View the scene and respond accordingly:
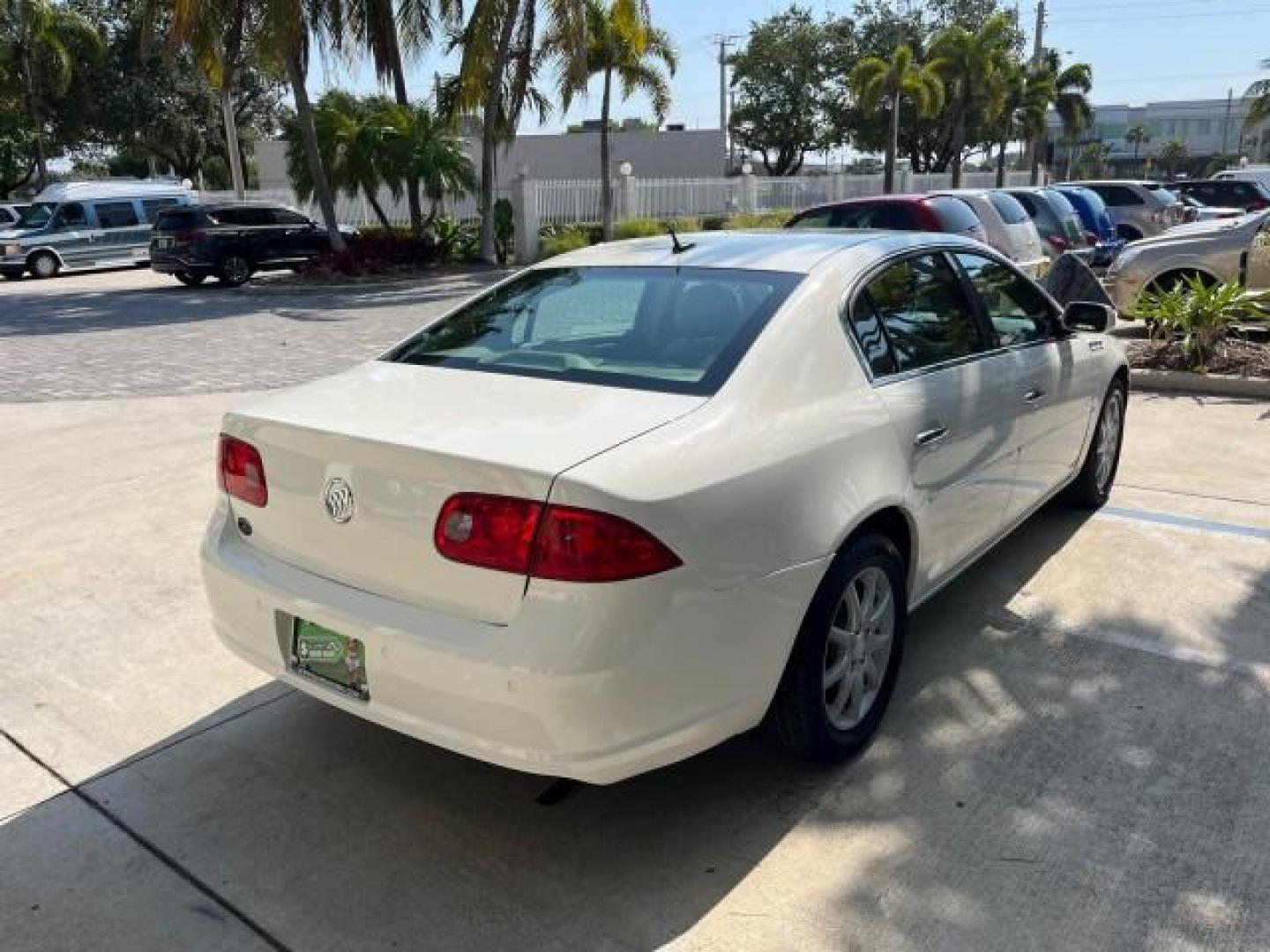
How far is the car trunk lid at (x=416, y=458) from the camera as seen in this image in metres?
2.59

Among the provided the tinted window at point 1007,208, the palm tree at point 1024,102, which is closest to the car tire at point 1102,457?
the tinted window at point 1007,208

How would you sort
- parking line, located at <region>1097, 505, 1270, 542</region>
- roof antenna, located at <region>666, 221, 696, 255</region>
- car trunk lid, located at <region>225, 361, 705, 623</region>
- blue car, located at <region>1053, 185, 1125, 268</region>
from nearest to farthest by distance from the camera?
1. car trunk lid, located at <region>225, 361, 705, 623</region>
2. roof antenna, located at <region>666, 221, 696, 255</region>
3. parking line, located at <region>1097, 505, 1270, 542</region>
4. blue car, located at <region>1053, 185, 1125, 268</region>

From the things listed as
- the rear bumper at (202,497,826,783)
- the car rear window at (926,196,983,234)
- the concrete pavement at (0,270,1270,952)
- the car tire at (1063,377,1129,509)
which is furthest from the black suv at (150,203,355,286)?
the rear bumper at (202,497,826,783)

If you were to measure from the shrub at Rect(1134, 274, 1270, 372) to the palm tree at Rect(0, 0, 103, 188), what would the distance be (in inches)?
1281

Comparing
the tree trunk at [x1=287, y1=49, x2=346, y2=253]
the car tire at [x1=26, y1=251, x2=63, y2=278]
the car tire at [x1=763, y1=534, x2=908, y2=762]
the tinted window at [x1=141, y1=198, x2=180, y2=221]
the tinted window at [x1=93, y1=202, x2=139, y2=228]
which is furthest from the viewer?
the tinted window at [x1=141, y1=198, x2=180, y2=221]

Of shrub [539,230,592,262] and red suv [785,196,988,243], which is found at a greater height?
red suv [785,196,988,243]

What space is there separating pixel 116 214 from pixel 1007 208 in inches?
832

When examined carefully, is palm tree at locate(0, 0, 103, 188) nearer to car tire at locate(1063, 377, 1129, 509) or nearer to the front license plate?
car tire at locate(1063, 377, 1129, 509)

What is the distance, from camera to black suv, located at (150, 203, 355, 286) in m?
20.2

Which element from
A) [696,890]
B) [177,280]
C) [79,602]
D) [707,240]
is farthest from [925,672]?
[177,280]

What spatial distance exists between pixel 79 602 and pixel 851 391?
11.1 feet

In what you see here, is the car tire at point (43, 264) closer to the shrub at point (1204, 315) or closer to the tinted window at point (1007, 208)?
the tinted window at point (1007, 208)

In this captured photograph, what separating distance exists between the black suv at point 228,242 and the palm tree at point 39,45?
14777 mm

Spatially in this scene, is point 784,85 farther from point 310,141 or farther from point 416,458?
point 416,458
